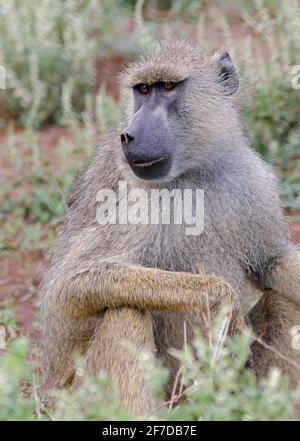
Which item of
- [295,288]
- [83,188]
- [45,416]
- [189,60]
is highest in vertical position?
[189,60]

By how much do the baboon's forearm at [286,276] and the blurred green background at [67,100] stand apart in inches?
67.6

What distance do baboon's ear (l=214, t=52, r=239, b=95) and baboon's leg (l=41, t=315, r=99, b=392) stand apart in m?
1.18

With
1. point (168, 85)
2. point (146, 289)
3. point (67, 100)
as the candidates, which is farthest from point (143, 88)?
point (67, 100)

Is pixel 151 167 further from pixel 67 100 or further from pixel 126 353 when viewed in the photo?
pixel 67 100

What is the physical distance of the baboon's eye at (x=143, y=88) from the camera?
15.4 feet

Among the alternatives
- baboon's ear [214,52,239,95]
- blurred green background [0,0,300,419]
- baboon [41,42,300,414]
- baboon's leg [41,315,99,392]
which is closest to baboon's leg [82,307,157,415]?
baboon [41,42,300,414]

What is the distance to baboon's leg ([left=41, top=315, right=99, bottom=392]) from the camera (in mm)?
4625

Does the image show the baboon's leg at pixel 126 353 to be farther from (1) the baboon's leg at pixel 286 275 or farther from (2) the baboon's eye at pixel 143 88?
(2) the baboon's eye at pixel 143 88

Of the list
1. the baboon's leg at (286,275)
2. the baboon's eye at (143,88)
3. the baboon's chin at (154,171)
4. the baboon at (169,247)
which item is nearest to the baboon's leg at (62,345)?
the baboon at (169,247)

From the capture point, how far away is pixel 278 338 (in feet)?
15.3

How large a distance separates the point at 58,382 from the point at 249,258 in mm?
956

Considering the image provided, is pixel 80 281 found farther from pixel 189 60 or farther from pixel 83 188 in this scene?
pixel 189 60
